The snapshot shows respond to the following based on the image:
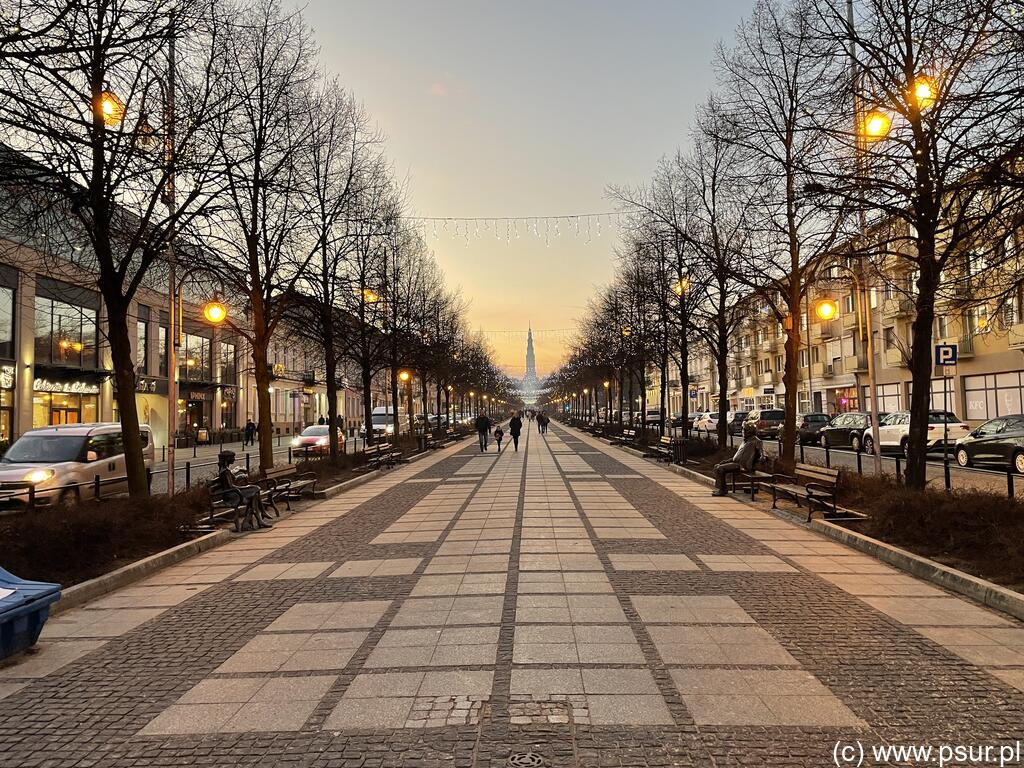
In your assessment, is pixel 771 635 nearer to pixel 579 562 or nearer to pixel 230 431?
pixel 579 562

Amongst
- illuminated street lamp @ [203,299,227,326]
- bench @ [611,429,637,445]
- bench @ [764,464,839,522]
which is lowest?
bench @ [611,429,637,445]

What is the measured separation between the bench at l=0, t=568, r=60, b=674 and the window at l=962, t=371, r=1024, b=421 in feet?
131

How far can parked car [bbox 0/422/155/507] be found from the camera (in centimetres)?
1353

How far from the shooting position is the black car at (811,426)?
3359cm

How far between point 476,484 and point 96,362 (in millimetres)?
26947

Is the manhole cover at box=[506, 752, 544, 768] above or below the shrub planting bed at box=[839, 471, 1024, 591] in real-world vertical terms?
below

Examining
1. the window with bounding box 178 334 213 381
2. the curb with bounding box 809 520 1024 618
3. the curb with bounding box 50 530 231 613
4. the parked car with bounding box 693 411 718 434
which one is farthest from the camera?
the parked car with bounding box 693 411 718 434

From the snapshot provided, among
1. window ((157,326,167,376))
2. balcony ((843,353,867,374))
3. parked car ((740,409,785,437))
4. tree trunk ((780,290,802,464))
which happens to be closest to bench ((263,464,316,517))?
tree trunk ((780,290,802,464))

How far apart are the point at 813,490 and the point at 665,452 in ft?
41.5

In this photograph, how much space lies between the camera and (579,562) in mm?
8883

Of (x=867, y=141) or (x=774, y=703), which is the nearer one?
(x=774, y=703)

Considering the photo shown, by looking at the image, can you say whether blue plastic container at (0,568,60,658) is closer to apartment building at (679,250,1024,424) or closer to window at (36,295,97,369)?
apartment building at (679,250,1024,424)

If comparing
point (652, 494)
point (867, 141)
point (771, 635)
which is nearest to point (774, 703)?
point (771, 635)

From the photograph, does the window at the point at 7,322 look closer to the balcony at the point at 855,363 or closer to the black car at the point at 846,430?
the black car at the point at 846,430
